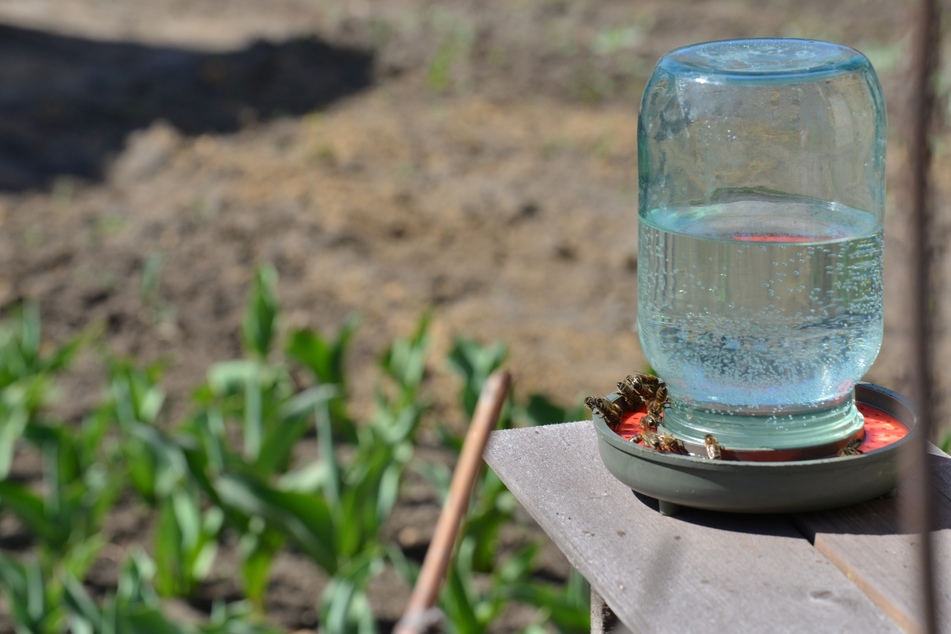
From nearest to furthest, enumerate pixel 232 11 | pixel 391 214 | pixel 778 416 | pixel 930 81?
pixel 930 81, pixel 778 416, pixel 391 214, pixel 232 11

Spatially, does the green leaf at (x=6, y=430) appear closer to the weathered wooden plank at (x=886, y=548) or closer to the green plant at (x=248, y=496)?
the green plant at (x=248, y=496)

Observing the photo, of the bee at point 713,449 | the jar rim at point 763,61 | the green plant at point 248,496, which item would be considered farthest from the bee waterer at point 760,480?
the green plant at point 248,496

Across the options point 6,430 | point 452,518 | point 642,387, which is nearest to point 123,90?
point 6,430

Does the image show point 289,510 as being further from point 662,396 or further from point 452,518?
point 452,518

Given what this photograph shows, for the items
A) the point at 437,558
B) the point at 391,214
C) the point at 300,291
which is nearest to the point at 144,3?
the point at 391,214

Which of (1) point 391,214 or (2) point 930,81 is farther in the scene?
(1) point 391,214

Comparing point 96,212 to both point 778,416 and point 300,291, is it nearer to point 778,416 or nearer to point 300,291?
point 300,291

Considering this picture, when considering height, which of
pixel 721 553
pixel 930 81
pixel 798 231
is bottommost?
pixel 721 553
